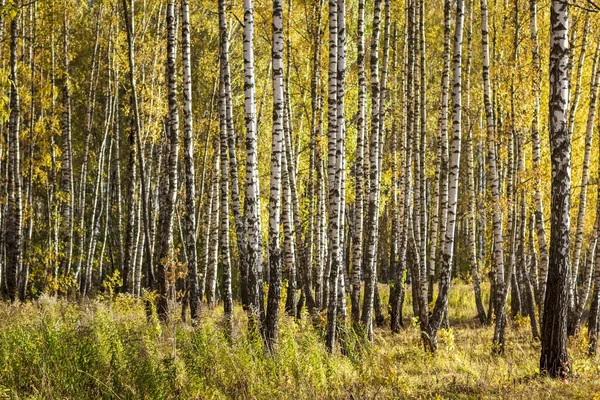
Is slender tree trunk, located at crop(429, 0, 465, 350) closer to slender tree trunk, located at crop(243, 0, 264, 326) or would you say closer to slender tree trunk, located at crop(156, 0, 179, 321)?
slender tree trunk, located at crop(243, 0, 264, 326)

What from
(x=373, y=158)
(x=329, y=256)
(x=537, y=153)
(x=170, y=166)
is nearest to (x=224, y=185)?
(x=170, y=166)

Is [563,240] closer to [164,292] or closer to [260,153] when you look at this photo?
[164,292]

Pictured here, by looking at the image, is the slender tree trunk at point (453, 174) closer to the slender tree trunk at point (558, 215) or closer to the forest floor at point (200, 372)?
the forest floor at point (200, 372)

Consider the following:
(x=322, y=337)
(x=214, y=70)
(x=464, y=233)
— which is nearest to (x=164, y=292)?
(x=322, y=337)

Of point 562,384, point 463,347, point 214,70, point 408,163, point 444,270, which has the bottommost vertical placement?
point 463,347

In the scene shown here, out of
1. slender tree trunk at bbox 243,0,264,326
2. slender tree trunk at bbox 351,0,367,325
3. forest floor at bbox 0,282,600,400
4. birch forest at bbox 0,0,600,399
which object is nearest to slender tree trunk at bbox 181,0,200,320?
birch forest at bbox 0,0,600,399

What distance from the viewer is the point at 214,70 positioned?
19.7 metres

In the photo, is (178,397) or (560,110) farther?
(560,110)

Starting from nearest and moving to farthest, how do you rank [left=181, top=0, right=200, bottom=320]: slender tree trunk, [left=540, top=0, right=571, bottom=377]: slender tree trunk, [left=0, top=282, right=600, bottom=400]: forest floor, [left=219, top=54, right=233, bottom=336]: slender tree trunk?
[left=0, top=282, right=600, bottom=400]: forest floor, [left=540, top=0, right=571, bottom=377]: slender tree trunk, [left=181, top=0, right=200, bottom=320]: slender tree trunk, [left=219, top=54, right=233, bottom=336]: slender tree trunk

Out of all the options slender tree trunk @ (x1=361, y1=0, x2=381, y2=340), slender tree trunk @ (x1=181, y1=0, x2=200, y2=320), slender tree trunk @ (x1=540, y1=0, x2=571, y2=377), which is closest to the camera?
slender tree trunk @ (x1=540, y1=0, x2=571, y2=377)

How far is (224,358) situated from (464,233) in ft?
91.6

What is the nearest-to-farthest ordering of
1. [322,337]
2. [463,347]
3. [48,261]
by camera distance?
1. [322,337]
2. [463,347]
3. [48,261]

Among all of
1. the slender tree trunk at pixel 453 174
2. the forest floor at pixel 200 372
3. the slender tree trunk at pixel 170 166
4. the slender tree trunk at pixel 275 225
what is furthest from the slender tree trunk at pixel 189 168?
the slender tree trunk at pixel 453 174

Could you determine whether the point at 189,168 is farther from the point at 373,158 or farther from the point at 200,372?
the point at 200,372
